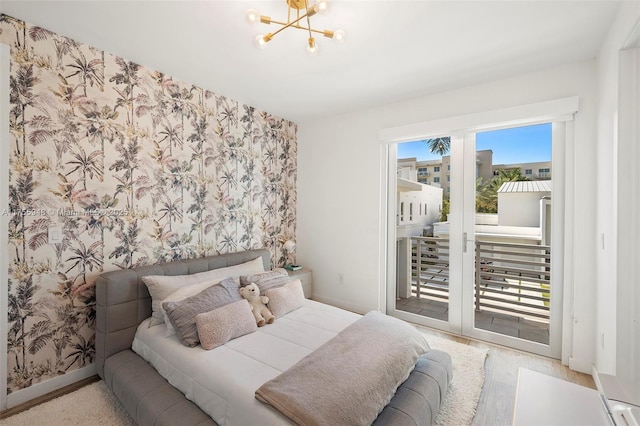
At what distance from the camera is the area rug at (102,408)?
180 cm

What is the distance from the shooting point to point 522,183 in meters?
2.74

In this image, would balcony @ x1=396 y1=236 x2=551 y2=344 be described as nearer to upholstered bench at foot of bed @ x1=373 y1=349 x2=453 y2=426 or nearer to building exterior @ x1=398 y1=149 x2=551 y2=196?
building exterior @ x1=398 y1=149 x2=551 y2=196

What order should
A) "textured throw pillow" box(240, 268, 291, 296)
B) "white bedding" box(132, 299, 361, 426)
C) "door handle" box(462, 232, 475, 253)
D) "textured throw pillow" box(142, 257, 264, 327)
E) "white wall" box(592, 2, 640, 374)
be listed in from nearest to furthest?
"white bedding" box(132, 299, 361, 426)
"white wall" box(592, 2, 640, 374)
"textured throw pillow" box(142, 257, 264, 327)
"textured throw pillow" box(240, 268, 291, 296)
"door handle" box(462, 232, 475, 253)

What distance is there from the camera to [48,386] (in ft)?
6.84

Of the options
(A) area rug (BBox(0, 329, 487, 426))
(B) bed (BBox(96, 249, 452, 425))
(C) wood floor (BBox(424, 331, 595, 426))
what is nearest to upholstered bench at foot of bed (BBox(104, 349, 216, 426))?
(B) bed (BBox(96, 249, 452, 425))

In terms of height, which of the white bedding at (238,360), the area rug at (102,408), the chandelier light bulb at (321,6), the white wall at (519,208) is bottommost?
the area rug at (102,408)

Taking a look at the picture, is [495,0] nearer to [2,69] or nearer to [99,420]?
[2,69]

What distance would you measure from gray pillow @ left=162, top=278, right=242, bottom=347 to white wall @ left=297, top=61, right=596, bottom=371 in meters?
1.76

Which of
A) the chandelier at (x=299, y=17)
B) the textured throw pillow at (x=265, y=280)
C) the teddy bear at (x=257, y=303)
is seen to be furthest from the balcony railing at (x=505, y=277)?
the chandelier at (x=299, y=17)

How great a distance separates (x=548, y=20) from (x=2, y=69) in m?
3.58

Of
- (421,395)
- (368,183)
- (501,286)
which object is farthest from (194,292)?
(501,286)

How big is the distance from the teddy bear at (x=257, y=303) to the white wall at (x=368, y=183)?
153 centimetres

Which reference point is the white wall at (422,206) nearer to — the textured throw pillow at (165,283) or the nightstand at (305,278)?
the nightstand at (305,278)

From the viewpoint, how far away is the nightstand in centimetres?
380
